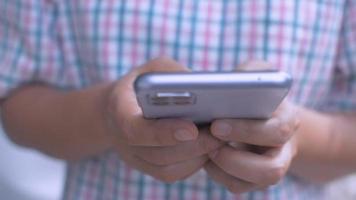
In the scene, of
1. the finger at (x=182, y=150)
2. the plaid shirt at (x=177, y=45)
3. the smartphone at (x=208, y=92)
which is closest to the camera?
Answer: the smartphone at (x=208, y=92)

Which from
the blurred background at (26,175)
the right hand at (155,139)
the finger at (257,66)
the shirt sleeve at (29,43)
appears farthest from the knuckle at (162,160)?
the blurred background at (26,175)

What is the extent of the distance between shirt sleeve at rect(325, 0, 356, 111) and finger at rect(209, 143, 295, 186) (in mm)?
164

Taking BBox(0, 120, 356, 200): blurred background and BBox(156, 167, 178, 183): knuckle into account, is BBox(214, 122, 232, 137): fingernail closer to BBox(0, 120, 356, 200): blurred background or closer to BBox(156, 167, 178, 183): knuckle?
BBox(156, 167, 178, 183): knuckle

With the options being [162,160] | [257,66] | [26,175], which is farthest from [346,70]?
[26,175]

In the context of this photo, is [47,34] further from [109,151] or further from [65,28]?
[109,151]

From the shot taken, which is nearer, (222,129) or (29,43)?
(222,129)

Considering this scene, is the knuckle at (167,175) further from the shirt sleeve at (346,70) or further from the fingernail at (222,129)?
the shirt sleeve at (346,70)

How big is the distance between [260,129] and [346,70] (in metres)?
0.20

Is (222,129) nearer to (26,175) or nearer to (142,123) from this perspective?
(142,123)

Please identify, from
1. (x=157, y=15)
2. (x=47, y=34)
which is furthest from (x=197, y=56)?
(x=47, y=34)

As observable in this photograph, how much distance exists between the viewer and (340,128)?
64 cm

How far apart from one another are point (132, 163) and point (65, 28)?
0.61 feet

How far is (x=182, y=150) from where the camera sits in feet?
1.57

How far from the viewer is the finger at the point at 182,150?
1.55ft
